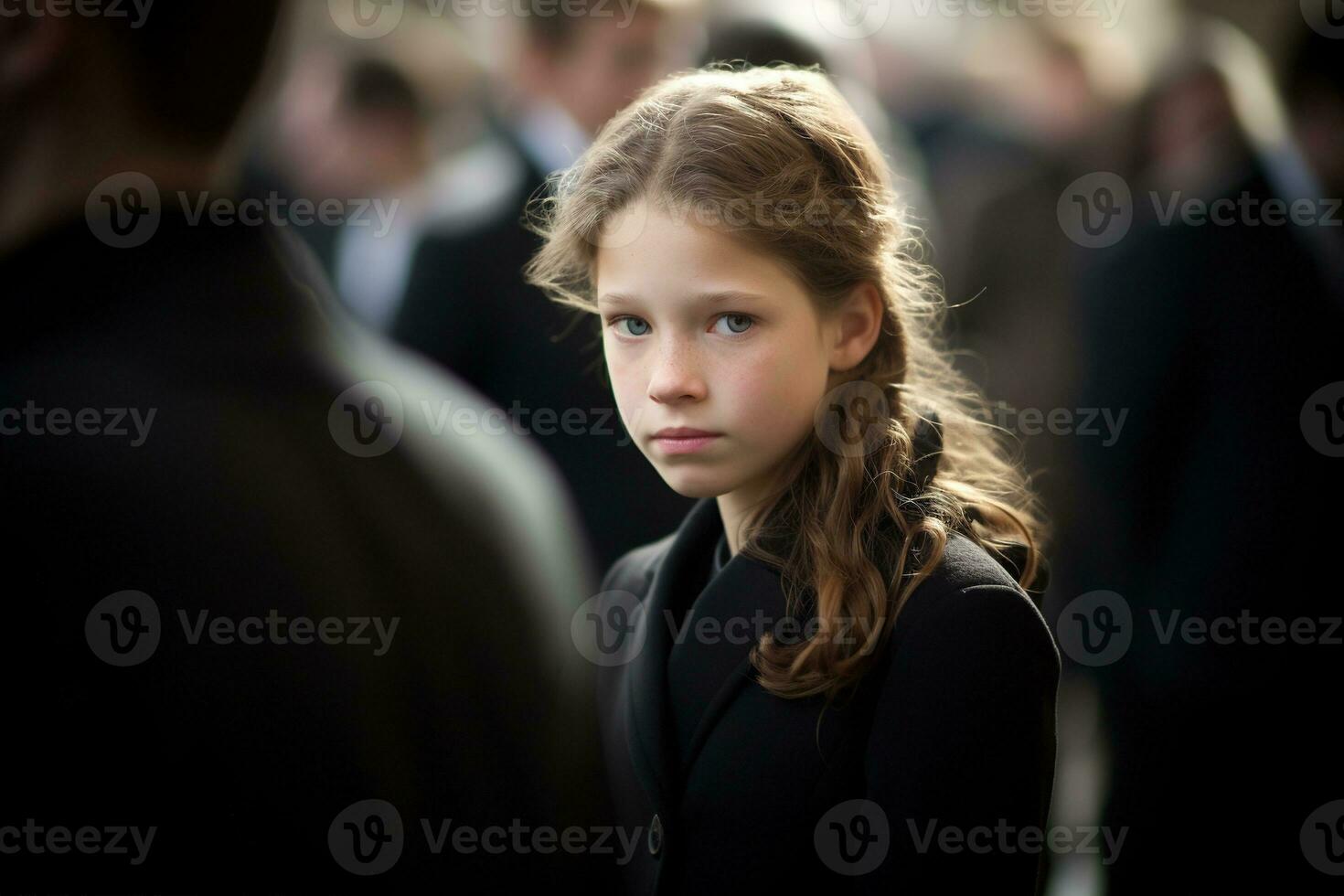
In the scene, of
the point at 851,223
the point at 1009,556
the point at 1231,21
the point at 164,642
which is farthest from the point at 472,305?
the point at 1231,21

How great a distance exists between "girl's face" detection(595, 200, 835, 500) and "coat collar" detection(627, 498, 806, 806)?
0.45ft

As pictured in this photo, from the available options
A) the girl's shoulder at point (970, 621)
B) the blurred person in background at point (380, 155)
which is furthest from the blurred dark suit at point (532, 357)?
the blurred person in background at point (380, 155)

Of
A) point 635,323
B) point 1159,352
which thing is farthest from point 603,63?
point 635,323

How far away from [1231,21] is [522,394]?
16.9 ft

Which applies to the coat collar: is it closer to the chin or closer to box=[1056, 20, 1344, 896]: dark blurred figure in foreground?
the chin

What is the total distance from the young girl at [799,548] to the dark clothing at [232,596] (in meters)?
0.52

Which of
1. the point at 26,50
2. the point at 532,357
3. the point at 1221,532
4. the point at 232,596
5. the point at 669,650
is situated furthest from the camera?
the point at 1221,532

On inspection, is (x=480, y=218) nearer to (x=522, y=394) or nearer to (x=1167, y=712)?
(x=522, y=394)

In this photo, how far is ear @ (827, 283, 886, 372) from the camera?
4.97 feet

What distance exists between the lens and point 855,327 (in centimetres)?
154

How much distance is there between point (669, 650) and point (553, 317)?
118cm

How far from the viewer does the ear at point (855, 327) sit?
151 cm

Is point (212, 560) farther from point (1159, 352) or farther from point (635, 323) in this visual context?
point (1159, 352)

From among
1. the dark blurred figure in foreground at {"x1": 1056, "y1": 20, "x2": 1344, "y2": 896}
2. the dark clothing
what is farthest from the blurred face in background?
the dark clothing
